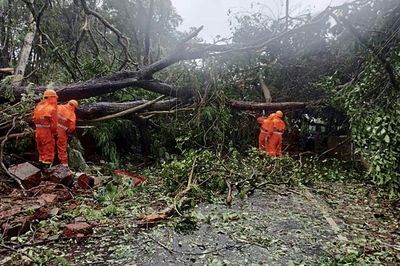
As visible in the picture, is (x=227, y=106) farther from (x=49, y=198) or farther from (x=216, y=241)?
(x=216, y=241)

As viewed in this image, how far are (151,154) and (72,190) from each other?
3545 mm

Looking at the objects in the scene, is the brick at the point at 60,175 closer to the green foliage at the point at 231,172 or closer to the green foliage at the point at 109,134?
the green foliage at the point at 231,172

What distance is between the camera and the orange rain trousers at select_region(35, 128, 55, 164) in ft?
20.1

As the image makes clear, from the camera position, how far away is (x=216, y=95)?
760 cm

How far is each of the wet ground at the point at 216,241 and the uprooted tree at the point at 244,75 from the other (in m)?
1.47

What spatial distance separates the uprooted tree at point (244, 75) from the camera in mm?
5152

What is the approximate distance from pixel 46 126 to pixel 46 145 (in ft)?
0.97

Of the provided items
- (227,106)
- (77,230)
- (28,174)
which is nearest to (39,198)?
(28,174)

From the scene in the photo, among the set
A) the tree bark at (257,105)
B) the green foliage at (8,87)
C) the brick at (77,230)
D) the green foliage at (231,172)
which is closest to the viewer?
the brick at (77,230)

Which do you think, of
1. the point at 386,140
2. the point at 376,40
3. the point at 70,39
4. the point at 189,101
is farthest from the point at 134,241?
the point at 70,39

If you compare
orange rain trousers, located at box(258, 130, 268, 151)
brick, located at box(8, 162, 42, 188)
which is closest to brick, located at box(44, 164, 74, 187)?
brick, located at box(8, 162, 42, 188)

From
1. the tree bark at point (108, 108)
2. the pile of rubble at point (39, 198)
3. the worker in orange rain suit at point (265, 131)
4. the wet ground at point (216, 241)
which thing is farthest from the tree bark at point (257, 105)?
the wet ground at point (216, 241)

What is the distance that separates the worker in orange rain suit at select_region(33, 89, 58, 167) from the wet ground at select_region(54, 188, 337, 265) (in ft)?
8.22

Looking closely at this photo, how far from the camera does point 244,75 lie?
8.91m
